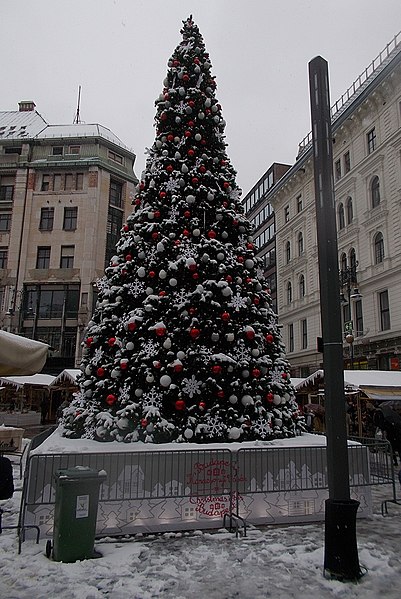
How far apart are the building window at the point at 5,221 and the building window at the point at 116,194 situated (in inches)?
390

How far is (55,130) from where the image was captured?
49.6m

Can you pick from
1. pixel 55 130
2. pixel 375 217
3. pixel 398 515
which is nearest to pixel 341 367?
pixel 398 515

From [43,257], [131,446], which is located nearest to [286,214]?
[43,257]

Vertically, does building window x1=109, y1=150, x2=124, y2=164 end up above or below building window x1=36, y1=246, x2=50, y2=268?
above

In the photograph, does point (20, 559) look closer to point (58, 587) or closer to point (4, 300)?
point (58, 587)

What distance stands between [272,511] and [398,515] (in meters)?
2.32

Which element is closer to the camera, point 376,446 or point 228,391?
point 228,391

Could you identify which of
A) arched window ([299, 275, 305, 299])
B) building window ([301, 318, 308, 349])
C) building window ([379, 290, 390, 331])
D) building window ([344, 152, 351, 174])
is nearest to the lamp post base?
building window ([379, 290, 390, 331])

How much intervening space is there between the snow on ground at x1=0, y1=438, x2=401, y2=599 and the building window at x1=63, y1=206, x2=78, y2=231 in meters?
41.9

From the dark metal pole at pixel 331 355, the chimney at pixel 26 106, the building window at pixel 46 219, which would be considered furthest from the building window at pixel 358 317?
the chimney at pixel 26 106

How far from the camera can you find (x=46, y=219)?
46.6 meters

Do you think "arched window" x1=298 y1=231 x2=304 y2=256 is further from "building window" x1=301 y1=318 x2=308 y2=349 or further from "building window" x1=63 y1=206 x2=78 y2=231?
"building window" x1=63 y1=206 x2=78 y2=231

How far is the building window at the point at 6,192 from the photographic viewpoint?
47406mm

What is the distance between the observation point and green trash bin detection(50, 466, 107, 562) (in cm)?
573
